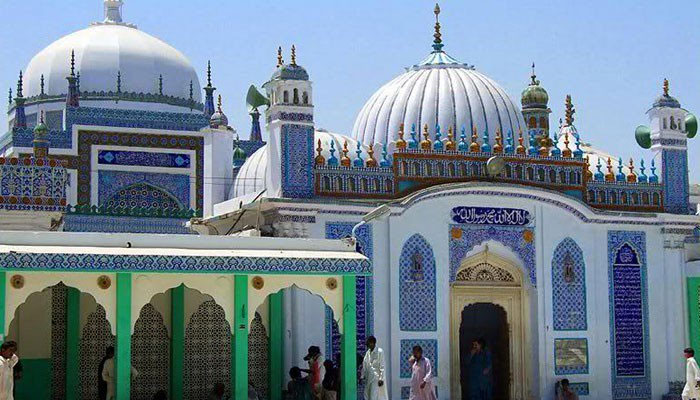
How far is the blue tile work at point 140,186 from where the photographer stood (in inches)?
1052

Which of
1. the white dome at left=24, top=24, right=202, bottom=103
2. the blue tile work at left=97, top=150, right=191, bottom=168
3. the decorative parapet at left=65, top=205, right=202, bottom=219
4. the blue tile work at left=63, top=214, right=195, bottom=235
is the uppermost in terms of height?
the white dome at left=24, top=24, right=202, bottom=103

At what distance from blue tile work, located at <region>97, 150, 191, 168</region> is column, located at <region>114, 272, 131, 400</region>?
1324 centimetres

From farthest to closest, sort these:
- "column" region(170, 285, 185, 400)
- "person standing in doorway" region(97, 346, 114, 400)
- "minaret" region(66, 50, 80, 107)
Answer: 1. "minaret" region(66, 50, 80, 107)
2. "column" region(170, 285, 185, 400)
3. "person standing in doorway" region(97, 346, 114, 400)

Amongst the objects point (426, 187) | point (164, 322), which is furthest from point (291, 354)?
point (426, 187)

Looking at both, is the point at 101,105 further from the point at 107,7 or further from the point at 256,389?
the point at 256,389

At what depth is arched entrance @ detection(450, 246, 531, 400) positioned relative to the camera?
18.9 m

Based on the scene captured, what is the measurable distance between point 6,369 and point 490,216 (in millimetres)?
8284

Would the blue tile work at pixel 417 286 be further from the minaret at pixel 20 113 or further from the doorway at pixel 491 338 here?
the minaret at pixel 20 113

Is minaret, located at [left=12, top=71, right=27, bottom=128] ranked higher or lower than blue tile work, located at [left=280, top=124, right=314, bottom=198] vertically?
higher

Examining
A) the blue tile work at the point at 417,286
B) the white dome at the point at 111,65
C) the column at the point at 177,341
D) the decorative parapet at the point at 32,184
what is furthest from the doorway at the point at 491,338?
the white dome at the point at 111,65

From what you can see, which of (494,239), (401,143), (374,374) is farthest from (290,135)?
(374,374)

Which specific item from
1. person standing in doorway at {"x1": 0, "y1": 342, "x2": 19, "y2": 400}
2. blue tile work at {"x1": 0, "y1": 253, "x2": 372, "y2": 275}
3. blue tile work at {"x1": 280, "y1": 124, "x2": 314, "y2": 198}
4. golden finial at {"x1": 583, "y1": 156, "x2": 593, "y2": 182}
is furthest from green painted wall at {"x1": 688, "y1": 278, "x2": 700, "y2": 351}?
person standing in doorway at {"x1": 0, "y1": 342, "x2": 19, "y2": 400}

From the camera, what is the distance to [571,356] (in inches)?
757

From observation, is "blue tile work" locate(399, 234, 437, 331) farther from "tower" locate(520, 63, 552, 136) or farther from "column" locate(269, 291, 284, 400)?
"tower" locate(520, 63, 552, 136)
